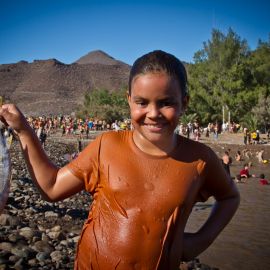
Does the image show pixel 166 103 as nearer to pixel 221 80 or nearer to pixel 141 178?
pixel 141 178

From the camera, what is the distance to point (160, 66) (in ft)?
5.71

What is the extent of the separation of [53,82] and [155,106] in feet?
431

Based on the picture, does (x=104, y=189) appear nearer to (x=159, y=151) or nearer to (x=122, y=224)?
(x=122, y=224)

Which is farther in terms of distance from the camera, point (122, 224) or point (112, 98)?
point (112, 98)

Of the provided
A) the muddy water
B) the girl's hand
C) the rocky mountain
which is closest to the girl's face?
the girl's hand

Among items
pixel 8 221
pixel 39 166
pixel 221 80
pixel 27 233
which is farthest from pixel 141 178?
pixel 221 80

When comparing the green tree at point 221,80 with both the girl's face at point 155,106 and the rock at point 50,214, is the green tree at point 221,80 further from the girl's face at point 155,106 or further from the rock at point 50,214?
the girl's face at point 155,106

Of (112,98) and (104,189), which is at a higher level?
(112,98)

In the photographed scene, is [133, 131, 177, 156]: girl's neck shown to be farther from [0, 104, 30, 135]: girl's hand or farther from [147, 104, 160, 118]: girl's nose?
[0, 104, 30, 135]: girl's hand

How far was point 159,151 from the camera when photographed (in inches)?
72.2

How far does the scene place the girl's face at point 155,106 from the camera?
1729 millimetres

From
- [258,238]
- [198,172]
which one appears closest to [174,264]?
[198,172]

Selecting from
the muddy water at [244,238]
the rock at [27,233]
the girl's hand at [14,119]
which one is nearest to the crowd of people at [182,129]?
the muddy water at [244,238]

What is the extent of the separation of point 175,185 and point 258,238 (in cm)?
743
